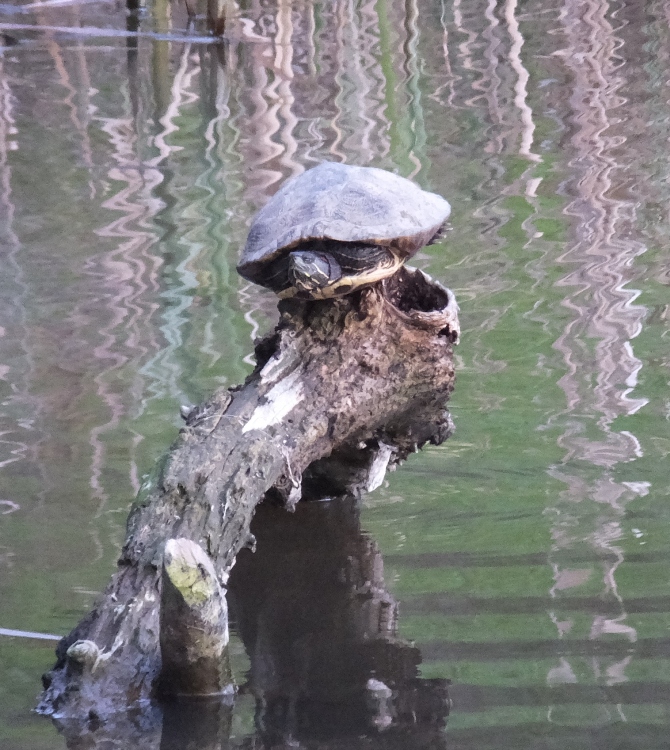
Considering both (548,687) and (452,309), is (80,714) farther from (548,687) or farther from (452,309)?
(452,309)

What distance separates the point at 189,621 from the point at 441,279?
308cm

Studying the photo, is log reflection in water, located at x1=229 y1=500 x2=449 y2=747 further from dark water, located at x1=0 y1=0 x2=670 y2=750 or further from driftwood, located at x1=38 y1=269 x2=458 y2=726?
driftwood, located at x1=38 y1=269 x2=458 y2=726

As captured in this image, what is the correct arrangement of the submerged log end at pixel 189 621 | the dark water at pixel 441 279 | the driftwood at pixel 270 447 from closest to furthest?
the submerged log end at pixel 189 621 → the driftwood at pixel 270 447 → the dark water at pixel 441 279

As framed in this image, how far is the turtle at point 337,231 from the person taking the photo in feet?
7.45

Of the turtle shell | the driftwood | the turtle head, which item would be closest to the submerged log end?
the driftwood

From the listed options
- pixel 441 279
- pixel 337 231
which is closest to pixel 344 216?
pixel 337 231

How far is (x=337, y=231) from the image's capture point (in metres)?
2.34

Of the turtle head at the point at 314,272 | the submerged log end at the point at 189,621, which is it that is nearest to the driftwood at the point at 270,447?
the submerged log end at the point at 189,621

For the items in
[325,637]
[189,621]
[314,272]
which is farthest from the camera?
[314,272]

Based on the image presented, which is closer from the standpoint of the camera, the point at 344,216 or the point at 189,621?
the point at 189,621

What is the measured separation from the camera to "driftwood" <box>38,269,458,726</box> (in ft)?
5.57

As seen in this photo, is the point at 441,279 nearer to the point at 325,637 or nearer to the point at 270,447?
A: the point at 270,447

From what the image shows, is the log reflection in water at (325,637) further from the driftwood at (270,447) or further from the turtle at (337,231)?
the turtle at (337,231)

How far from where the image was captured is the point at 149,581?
176 centimetres
